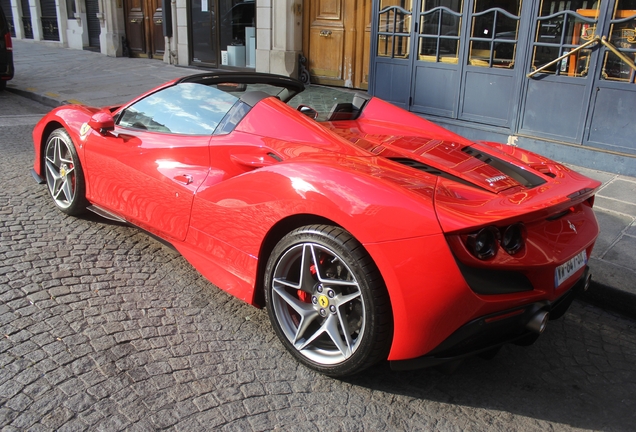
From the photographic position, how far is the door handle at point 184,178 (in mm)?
3363

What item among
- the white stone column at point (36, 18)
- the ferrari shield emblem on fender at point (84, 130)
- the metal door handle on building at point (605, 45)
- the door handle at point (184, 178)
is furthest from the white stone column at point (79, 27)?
the door handle at point (184, 178)

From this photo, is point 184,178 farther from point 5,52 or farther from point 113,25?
point 113,25

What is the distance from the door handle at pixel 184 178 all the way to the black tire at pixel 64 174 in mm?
1336

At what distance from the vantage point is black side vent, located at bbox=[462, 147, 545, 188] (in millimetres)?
3033

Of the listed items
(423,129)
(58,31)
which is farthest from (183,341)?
(58,31)

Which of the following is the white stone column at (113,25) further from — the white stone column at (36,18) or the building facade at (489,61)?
the building facade at (489,61)

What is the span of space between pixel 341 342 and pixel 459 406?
0.62 metres

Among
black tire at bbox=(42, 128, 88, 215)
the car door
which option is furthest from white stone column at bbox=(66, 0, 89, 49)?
the car door

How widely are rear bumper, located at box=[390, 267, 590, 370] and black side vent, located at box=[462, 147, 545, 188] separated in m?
0.71

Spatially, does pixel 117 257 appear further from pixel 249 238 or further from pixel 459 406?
pixel 459 406

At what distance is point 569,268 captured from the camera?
2742mm

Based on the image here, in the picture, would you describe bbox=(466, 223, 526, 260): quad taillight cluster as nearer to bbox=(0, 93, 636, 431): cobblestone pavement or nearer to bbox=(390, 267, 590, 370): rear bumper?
bbox=(390, 267, 590, 370): rear bumper

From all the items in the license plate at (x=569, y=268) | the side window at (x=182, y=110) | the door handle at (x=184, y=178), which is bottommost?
the license plate at (x=569, y=268)

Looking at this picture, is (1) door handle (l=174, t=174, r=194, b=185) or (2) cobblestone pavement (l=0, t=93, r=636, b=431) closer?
(2) cobblestone pavement (l=0, t=93, r=636, b=431)
